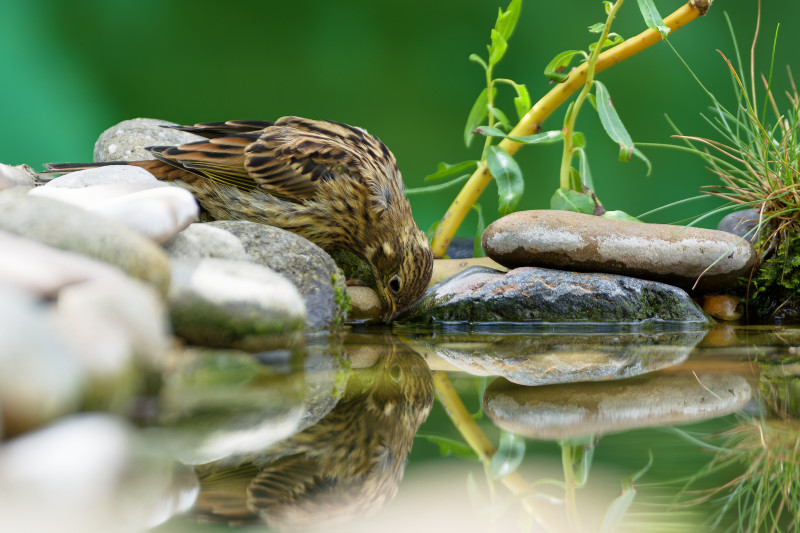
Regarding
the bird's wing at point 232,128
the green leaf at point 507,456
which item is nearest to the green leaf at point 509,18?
the bird's wing at point 232,128

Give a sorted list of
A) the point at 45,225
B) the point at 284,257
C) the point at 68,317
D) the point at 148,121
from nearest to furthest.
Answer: the point at 68,317 < the point at 45,225 < the point at 284,257 < the point at 148,121

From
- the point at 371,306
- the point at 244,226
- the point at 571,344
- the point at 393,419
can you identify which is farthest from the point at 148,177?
the point at 393,419

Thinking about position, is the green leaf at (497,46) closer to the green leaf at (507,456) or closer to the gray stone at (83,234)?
the gray stone at (83,234)

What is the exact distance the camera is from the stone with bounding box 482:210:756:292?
388 centimetres

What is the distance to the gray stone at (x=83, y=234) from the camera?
2082 mm

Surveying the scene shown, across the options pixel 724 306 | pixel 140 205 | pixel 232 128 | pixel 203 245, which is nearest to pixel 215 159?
pixel 232 128

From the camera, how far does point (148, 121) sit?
199 inches

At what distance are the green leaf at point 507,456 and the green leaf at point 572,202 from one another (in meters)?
3.33

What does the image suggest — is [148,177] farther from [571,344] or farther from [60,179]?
[571,344]

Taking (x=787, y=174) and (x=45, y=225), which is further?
(x=787, y=174)

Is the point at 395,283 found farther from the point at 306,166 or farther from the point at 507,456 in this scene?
the point at 507,456

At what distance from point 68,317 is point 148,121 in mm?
A: 3874

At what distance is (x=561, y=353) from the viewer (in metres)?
2.53

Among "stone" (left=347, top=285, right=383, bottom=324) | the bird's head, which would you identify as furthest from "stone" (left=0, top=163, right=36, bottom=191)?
the bird's head
